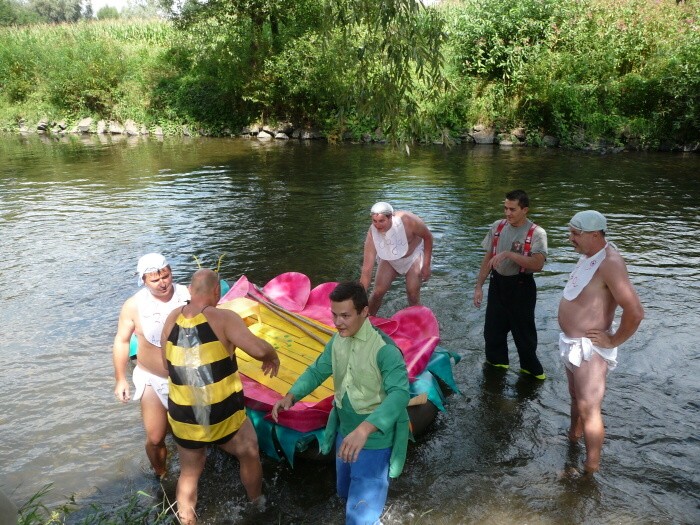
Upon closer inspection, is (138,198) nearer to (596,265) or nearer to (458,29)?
(596,265)

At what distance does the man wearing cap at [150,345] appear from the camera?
Answer: 405 cm

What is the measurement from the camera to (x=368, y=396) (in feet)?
10.7

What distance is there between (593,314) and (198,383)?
8.29 feet

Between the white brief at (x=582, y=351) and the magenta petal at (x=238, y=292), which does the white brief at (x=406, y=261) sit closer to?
the magenta petal at (x=238, y=292)

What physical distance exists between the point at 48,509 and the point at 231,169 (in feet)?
49.8

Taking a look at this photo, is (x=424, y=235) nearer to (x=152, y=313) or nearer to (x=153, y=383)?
(x=152, y=313)

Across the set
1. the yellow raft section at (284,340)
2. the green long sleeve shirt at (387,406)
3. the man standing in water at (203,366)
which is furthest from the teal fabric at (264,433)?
the green long sleeve shirt at (387,406)

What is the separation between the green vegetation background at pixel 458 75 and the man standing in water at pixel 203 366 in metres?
11.8

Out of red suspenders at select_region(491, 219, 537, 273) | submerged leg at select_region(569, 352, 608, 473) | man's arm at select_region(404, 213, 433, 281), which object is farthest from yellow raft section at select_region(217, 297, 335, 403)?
submerged leg at select_region(569, 352, 608, 473)

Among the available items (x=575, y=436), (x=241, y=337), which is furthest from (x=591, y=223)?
(x=241, y=337)

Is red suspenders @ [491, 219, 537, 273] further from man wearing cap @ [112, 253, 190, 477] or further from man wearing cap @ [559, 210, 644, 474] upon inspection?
man wearing cap @ [112, 253, 190, 477]

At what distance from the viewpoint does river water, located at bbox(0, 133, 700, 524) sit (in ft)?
13.8

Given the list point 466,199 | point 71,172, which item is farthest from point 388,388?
point 71,172

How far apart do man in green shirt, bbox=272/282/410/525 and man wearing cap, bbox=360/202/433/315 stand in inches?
106
